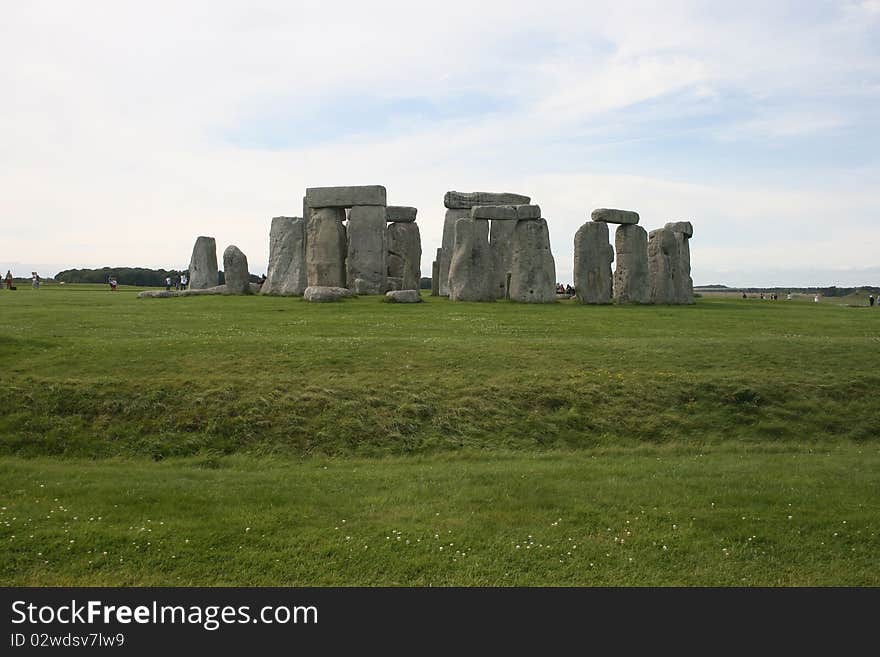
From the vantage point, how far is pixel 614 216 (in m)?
28.8

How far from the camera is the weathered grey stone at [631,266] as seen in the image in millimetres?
28844

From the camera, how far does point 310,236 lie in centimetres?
3067

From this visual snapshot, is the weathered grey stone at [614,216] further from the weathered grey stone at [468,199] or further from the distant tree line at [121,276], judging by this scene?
the distant tree line at [121,276]

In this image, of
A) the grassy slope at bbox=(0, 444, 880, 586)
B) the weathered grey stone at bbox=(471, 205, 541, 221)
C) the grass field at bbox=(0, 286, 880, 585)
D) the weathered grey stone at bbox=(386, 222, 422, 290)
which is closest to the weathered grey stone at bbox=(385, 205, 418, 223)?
the weathered grey stone at bbox=(386, 222, 422, 290)

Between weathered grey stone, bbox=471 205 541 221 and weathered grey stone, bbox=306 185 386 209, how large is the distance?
162 inches

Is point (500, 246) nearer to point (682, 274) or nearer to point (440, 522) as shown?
point (682, 274)

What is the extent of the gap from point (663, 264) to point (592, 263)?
3498 mm

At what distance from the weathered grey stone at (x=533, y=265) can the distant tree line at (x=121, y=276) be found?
45203mm

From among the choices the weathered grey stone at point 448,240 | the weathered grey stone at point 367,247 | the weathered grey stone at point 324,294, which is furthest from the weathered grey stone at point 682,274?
the weathered grey stone at point 324,294

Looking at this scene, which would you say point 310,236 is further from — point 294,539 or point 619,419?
point 294,539

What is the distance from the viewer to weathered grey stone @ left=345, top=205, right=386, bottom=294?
30.2m

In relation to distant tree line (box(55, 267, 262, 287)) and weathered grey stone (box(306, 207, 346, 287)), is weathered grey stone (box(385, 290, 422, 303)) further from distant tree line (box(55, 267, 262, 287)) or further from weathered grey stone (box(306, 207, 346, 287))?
distant tree line (box(55, 267, 262, 287))

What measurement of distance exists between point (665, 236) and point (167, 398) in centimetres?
2275
